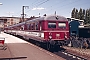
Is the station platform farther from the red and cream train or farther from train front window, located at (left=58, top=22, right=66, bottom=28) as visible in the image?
train front window, located at (left=58, top=22, right=66, bottom=28)

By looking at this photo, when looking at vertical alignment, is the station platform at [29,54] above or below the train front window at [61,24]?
below

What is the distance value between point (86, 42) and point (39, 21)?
591 centimetres

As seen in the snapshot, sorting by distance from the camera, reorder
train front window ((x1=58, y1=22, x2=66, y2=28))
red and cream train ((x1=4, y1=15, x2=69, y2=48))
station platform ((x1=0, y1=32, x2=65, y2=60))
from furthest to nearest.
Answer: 1. train front window ((x1=58, y1=22, x2=66, y2=28))
2. red and cream train ((x1=4, y1=15, x2=69, y2=48))
3. station platform ((x1=0, y1=32, x2=65, y2=60))

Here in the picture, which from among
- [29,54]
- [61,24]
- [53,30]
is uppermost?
[61,24]

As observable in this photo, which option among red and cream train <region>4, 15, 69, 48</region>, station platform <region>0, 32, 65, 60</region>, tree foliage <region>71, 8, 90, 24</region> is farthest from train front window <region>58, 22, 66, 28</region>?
tree foliage <region>71, 8, 90, 24</region>

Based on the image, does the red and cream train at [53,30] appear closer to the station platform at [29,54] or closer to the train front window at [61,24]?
the train front window at [61,24]

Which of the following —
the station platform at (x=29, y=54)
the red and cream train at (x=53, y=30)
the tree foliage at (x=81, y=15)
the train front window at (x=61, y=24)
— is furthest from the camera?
the tree foliage at (x=81, y=15)

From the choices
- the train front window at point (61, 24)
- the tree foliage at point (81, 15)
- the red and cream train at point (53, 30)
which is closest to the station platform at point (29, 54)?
the red and cream train at point (53, 30)

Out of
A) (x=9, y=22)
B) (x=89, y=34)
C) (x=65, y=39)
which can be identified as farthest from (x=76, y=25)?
(x=9, y=22)

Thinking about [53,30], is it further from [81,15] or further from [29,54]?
[81,15]

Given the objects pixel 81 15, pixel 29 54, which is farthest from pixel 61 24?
pixel 81 15

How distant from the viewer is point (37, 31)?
1670 centimetres

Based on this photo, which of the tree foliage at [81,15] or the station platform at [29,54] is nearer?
the station platform at [29,54]

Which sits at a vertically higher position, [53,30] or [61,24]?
[61,24]
